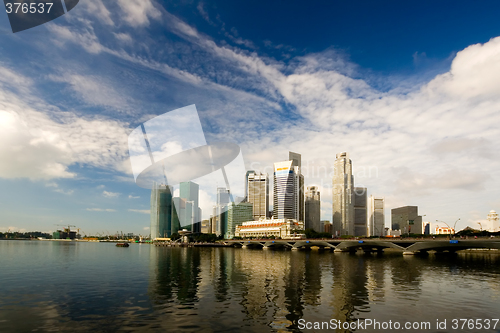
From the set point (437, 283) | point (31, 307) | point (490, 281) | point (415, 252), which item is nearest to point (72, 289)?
point (31, 307)

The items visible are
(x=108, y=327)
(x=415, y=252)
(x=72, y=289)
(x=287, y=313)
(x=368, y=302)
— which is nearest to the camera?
(x=108, y=327)

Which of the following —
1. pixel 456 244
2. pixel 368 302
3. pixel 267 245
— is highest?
pixel 368 302

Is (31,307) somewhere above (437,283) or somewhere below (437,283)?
above

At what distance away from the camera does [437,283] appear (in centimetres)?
4538

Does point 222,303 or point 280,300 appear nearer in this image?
point 222,303

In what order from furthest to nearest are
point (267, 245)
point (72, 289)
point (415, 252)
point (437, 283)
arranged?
point (267, 245)
point (415, 252)
point (437, 283)
point (72, 289)

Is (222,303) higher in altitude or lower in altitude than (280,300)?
higher

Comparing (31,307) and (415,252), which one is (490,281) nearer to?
(31,307)

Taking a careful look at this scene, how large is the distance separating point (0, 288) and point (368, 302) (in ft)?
144

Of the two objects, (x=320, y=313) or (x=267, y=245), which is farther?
(x=267, y=245)

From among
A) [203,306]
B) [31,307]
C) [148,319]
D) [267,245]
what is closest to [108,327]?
[148,319]

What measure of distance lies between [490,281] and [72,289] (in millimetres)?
60989

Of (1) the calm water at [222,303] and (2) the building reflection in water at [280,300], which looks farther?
(2) the building reflection in water at [280,300]

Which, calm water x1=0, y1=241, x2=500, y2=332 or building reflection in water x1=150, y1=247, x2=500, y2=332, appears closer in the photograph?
calm water x1=0, y1=241, x2=500, y2=332
